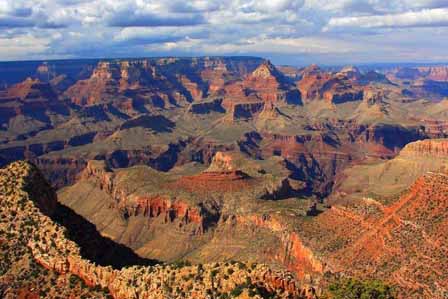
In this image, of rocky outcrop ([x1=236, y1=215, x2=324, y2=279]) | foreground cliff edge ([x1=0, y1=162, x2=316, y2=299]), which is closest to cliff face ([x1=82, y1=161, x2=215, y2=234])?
rocky outcrop ([x1=236, y1=215, x2=324, y2=279])

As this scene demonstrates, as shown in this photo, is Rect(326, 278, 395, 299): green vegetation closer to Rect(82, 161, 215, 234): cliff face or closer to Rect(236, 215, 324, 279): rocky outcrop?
Rect(236, 215, 324, 279): rocky outcrop

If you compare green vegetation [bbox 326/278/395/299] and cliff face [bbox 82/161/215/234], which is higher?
green vegetation [bbox 326/278/395/299]

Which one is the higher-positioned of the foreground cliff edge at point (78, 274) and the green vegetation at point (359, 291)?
the foreground cliff edge at point (78, 274)

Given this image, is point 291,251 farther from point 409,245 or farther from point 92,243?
point 92,243

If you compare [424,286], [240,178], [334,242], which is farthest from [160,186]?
[424,286]

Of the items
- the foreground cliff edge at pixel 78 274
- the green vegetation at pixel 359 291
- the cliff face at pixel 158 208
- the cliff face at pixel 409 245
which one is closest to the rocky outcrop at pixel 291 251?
the cliff face at pixel 409 245

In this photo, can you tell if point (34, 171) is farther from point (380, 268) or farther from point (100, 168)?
point (100, 168)

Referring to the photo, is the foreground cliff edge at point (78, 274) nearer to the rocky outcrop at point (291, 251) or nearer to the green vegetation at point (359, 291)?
the green vegetation at point (359, 291)

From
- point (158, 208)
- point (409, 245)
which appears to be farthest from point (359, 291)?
point (158, 208)
